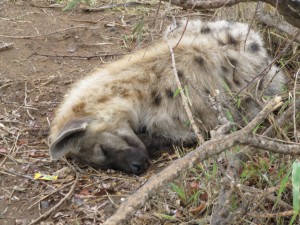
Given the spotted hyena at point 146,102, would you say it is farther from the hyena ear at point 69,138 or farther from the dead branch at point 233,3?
the dead branch at point 233,3

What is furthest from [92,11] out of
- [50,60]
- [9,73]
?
[9,73]

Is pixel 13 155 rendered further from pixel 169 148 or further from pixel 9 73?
pixel 9 73

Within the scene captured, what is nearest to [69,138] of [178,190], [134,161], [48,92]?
[134,161]

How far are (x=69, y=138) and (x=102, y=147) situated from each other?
0.62ft

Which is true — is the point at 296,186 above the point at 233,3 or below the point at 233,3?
below

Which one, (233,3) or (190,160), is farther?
(233,3)

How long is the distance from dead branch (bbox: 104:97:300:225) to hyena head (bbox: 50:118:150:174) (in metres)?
1.45

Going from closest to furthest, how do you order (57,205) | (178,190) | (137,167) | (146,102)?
(178,190)
(57,205)
(137,167)
(146,102)

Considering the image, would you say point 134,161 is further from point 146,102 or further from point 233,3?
point 233,3

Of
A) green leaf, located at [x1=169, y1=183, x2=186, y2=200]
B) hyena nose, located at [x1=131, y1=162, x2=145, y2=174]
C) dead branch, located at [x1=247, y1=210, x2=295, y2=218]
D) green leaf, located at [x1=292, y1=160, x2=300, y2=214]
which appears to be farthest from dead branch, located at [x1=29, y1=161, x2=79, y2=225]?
green leaf, located at [x1=292, y1=160, x2=300, y2=214]

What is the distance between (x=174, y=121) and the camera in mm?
3189

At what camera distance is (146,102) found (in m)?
3.20

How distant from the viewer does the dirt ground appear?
8.71 ft

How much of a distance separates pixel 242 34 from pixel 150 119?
0.83m
